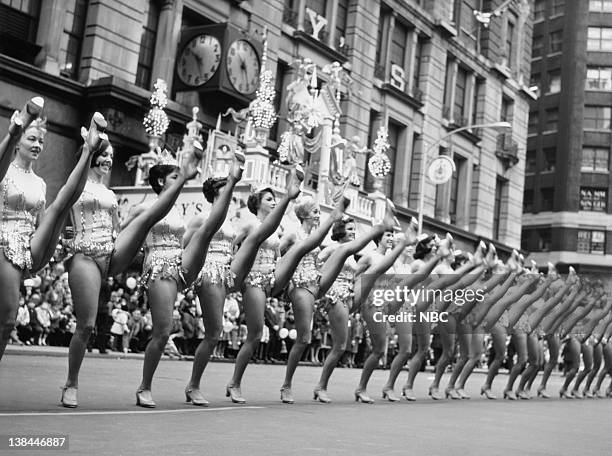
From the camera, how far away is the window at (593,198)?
63.7 meters

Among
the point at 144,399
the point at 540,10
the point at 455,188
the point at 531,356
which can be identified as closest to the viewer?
the point at 144,399

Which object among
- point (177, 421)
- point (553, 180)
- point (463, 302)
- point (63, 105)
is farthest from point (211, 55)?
point (553, 180)

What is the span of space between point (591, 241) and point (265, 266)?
5768 cm

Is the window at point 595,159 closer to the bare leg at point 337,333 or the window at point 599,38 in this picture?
the window at point 599,38

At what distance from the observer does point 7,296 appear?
21.7ft

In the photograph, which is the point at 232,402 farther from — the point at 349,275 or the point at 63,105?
the point at 63,105

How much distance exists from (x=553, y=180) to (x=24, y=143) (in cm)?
6073

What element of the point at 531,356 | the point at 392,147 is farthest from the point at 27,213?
the point at 392,147

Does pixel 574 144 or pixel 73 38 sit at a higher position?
pixel 574 144

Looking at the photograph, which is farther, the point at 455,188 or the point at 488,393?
the point at 455,188

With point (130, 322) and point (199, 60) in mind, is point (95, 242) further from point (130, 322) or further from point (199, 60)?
point (199, 60)

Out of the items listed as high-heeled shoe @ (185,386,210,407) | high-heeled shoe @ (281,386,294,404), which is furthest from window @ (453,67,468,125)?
high-heeled shoe @ (185,386,210,407)

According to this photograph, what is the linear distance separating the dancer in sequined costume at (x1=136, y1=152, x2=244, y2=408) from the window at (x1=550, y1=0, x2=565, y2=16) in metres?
62.6

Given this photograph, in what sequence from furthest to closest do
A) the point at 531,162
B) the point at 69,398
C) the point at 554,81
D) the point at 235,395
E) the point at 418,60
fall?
the point at 531,162 → the point at 554,81 → the point at 418,60 → the point at 235,395 → the point at 69,398
